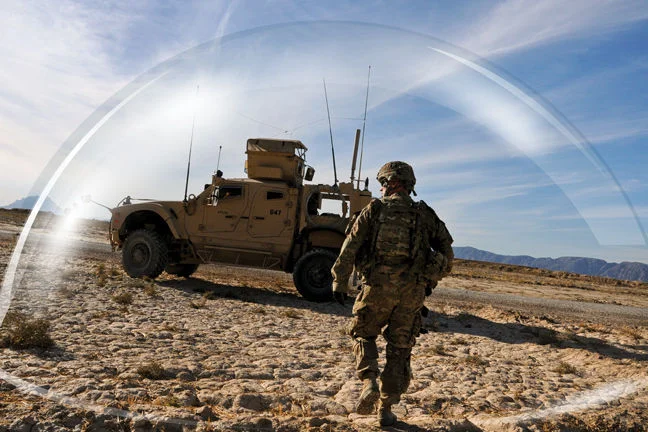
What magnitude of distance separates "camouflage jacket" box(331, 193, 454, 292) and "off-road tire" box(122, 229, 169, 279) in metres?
7.48

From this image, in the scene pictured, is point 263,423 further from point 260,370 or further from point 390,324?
point 260,370

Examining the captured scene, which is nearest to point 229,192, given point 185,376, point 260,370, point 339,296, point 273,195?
point 273,195

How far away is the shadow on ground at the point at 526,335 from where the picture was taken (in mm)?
6569

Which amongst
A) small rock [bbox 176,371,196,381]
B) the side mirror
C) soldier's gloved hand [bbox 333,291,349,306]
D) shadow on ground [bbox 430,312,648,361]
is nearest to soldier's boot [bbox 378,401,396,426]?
soldier's gloved hand [bbox 333,291,349,306]

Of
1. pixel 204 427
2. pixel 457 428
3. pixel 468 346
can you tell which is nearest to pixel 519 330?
pixel 468 346

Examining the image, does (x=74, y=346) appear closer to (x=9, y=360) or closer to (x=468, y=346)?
(x=9, y=360)

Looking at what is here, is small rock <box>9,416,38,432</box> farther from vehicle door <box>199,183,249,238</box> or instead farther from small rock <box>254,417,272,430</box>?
vehicle door <box>199,183,249,238</box>

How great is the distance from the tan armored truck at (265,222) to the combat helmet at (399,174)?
5.71 metres

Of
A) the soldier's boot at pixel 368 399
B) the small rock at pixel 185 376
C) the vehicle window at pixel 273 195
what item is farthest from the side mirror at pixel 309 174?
the soldier's boot at pixel 368 399

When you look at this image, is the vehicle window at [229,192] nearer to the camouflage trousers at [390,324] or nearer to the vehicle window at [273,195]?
the vehicle window at [273,195]

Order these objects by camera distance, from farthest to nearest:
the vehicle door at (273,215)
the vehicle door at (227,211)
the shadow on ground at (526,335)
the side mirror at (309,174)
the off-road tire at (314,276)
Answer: the side mirror at (309,174) < the vehicle door at (227,211) < the vehicle door at (273,215) < the off-road tire at (314,276) < the shadow on ground at (526,335)

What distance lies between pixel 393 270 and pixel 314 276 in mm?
6000

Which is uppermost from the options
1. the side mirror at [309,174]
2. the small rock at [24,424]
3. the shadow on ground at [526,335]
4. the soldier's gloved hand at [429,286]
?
the side mirror at [309,174]

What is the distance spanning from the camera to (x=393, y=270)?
3314mm
